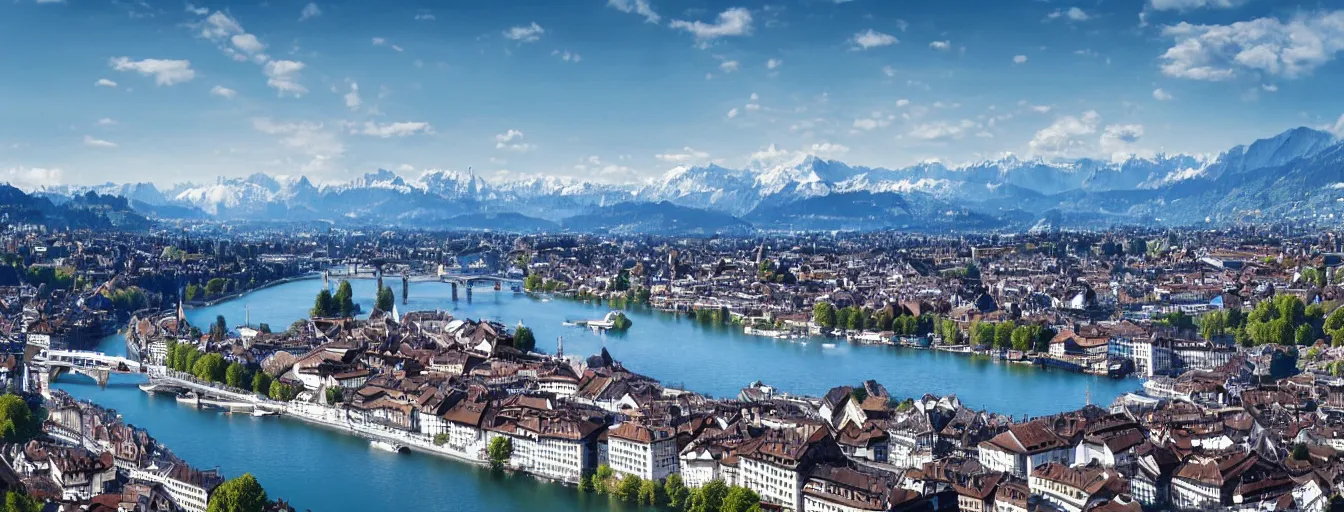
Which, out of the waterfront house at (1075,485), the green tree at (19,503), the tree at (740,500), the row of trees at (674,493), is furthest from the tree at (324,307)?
the waterfront house at (1075,485)

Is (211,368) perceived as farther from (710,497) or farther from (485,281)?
(485,281)

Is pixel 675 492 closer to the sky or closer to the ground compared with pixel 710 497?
closer to the ground

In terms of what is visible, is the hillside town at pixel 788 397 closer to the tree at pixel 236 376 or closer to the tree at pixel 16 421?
the tree at pixel 236 376

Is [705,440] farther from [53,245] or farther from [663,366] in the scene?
[53,245]

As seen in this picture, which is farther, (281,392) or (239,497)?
(281,392)

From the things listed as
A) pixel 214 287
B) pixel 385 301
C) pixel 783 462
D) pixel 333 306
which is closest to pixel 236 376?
pixel 783 462

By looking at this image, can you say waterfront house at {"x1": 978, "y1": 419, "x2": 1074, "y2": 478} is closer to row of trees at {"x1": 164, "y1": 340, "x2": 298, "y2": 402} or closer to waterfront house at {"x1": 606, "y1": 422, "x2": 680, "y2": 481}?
waterfront house at {"x1": 606, "y1": 422, "x2": 680, "y2": 481}

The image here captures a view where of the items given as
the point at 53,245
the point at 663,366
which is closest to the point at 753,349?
the point at 663,366
